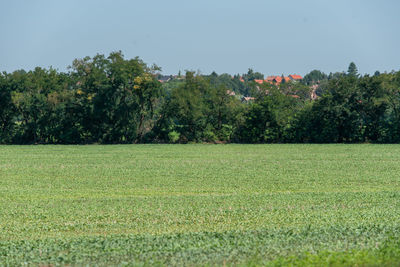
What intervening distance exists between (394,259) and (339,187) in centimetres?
1444

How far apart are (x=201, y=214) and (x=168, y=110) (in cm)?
4542

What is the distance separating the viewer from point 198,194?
2261 cm

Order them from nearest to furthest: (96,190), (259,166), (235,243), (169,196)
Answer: (235,243)
(169,196)
(96,190)
(259,166)

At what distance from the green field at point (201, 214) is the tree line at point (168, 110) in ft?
84.9

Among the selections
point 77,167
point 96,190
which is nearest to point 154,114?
point 77,167

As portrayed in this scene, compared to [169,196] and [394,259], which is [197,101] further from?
[394,259]

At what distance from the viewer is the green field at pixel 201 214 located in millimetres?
11258

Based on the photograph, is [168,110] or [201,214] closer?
[201,214]

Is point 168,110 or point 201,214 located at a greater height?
point 168,110

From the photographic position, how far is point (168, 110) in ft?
203

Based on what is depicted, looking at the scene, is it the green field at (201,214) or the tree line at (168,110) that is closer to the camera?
the green field at (201,214)

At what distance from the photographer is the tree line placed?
5984cm

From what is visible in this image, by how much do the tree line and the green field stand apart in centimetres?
2587

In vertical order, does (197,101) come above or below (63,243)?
above
